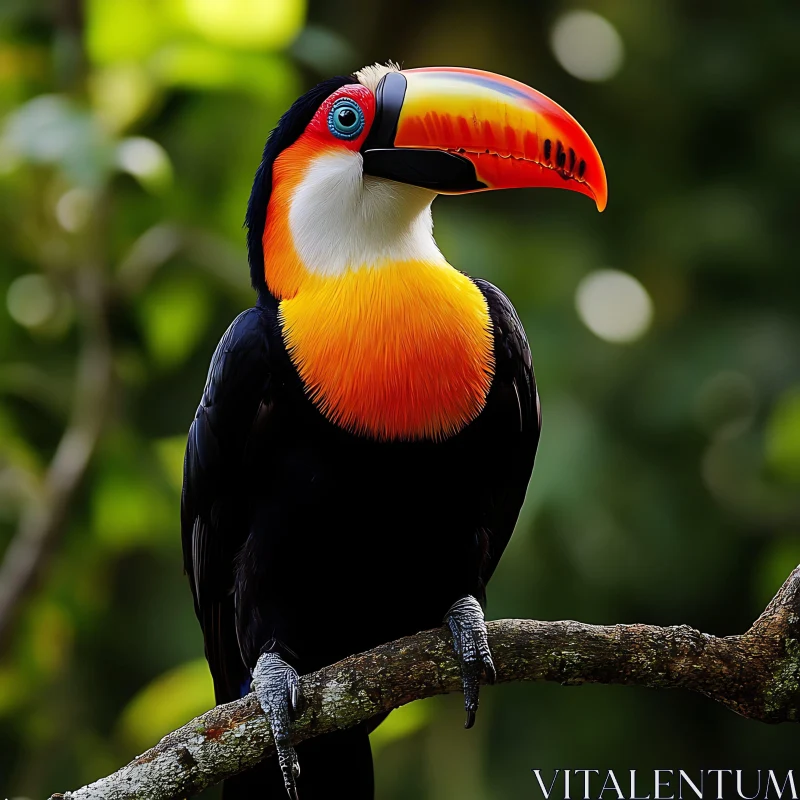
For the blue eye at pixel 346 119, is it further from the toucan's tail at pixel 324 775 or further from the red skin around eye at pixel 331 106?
the toucan's tail at pixel 324 775

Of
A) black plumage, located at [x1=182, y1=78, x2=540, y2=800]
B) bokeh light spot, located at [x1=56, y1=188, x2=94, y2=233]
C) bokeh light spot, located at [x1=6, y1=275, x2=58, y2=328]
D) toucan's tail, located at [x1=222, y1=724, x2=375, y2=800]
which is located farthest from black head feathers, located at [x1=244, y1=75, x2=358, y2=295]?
bokeh light spot, located at [x1=6, y1=275, x2=58, y2=328]

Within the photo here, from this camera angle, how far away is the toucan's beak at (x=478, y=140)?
2713mm

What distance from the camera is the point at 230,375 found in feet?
9.21

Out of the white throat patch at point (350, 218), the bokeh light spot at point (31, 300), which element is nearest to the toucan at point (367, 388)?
the white throat patch at point (350, 218)

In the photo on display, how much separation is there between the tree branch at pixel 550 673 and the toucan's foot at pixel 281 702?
28mm

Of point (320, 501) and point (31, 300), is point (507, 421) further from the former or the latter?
point (31, 300)

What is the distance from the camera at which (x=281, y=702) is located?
256 cm

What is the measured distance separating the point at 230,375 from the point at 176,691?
66.0 inches

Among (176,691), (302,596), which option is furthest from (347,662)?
(176,691)

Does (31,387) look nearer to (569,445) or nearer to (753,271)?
(569,445)

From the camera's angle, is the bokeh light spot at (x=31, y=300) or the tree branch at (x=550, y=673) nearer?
the tree branch at (x=550, y=673)

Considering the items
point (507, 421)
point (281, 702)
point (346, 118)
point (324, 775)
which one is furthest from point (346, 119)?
point (324, 775)

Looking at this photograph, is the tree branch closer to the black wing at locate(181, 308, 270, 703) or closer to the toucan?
the toucan

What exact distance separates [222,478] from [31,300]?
194cm
